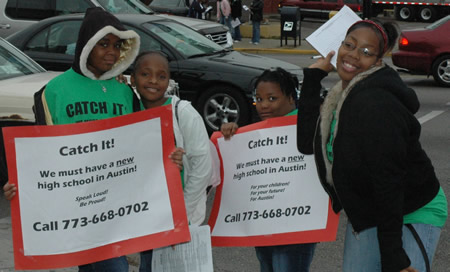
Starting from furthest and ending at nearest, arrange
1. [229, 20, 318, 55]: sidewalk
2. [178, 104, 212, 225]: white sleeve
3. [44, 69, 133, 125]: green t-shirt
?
[229, 20, 318, 55]: sidewalk → [44, 69, 133, 125]: green t-shirt → [178, 104, 212, 225]: white sleeve

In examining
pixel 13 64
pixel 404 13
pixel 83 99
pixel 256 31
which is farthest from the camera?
pixel 404 13

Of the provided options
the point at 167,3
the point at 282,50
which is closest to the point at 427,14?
the point at 282,50

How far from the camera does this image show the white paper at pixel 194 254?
139 inches

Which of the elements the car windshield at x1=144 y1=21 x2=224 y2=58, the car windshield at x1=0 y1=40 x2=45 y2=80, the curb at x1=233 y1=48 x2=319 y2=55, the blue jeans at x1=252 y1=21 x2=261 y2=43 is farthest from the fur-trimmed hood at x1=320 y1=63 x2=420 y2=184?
the blue jeans at x1=252 y1=21 x2=261 y2=43

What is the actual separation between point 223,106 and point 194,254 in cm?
673

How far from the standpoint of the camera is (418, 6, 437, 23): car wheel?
30562mm

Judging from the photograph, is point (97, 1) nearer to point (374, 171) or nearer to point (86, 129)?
point (86, 129)

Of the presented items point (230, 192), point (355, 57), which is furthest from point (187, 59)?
point (355, 57)

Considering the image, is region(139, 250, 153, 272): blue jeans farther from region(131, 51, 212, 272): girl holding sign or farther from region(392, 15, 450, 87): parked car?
region(392, 15, 450, 87): parked car

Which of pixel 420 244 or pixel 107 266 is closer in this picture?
pixel 420 244

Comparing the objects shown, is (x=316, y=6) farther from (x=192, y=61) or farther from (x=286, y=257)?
(x=286, y=257)

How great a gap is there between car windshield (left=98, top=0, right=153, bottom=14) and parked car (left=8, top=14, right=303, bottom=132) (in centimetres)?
348

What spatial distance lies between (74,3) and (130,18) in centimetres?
389

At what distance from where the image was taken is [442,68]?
15016 mm
